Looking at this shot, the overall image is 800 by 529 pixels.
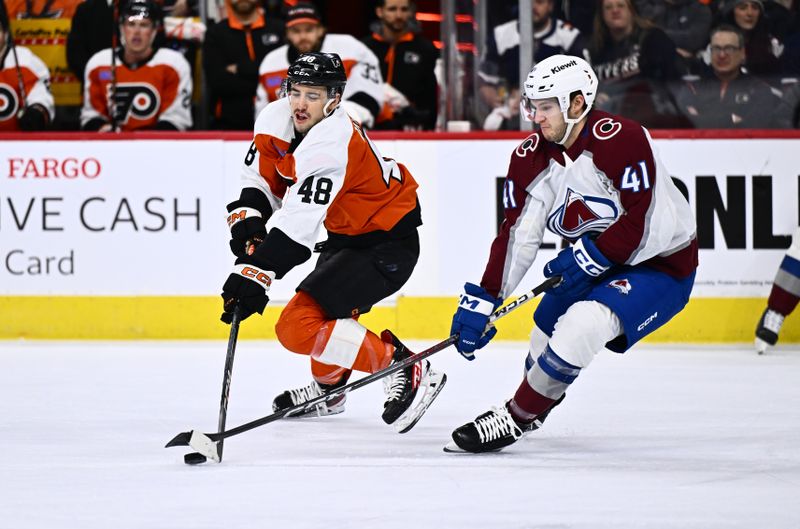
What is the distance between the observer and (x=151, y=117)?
6.13 m

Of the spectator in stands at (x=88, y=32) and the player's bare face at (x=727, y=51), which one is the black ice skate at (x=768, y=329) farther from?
the spectator in stands at (x=88, y=32)

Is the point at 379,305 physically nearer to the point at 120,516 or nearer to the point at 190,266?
the point at 190,266

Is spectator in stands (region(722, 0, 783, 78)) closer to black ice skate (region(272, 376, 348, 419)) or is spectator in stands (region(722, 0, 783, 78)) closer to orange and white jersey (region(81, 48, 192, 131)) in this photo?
orange and white jersey (region(81, 48, 192, 131))

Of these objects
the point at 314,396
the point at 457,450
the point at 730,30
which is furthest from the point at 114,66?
the point at 457,450

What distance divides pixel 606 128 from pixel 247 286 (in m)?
1.01

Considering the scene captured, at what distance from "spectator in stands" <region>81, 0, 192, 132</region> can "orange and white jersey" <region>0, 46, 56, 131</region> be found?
0.21m

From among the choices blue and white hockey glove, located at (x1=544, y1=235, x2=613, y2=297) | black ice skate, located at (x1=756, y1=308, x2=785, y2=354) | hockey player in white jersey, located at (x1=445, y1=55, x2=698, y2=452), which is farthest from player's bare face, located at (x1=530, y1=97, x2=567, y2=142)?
black ice skate, located at (x1=756, y1=308, x2=785, y2=354)

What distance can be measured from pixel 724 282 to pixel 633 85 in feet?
3.23

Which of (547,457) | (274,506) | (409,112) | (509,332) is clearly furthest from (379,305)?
(274,506)

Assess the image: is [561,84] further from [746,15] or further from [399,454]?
[746,15]

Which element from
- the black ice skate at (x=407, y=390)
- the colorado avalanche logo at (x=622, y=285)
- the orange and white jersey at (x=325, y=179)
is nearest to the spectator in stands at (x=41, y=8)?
the orange and white jersey at (x=325, y=179)

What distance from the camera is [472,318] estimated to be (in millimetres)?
3342

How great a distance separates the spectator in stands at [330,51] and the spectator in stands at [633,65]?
1.03 meters

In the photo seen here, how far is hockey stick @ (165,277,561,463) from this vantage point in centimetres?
321
